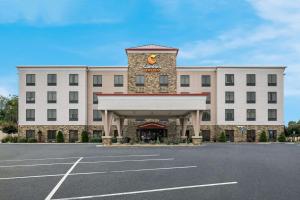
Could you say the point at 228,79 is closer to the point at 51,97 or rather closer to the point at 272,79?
the point at 272,79

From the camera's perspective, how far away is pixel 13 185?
12.6 metres

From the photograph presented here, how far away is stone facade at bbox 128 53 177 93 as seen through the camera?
195 ft

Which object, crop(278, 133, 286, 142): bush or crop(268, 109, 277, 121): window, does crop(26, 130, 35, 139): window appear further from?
crop(278, 133, 286, 142): bush

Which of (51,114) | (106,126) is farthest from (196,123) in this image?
(51,114)

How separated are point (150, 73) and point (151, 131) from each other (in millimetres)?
8286

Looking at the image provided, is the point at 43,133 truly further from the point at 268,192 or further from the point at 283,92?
the point at 268,192

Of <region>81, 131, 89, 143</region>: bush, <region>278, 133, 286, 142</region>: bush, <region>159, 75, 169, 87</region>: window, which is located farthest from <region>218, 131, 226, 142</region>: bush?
<region>81, 131, 89, 143</region>: bush

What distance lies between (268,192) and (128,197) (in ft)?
12.0

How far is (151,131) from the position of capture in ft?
200

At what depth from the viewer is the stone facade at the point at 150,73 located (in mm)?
59562

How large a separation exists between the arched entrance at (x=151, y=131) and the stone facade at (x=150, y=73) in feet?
15.8

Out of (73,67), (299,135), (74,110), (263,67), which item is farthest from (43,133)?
(299,135)

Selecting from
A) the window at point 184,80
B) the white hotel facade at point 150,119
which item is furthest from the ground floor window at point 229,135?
the window at point 184,80

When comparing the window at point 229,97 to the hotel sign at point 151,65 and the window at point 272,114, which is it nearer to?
the window at point 272,114
